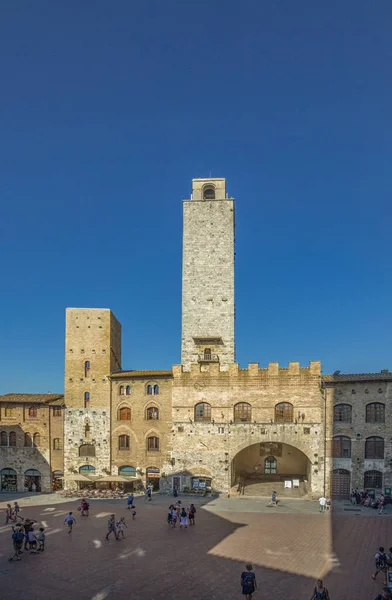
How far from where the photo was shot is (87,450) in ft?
132

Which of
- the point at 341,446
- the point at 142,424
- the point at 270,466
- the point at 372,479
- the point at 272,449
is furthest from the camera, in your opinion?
the point at 270,466

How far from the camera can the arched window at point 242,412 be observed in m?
37.8

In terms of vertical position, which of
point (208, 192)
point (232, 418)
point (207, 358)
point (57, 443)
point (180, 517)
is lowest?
point (180, 517)

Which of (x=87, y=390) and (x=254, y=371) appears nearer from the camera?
(x=254, y=371)

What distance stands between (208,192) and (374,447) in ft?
96.8

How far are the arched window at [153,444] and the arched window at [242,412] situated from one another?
765cm

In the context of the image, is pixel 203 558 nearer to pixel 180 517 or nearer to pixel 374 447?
pixel 180 517

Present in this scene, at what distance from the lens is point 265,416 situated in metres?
37.3

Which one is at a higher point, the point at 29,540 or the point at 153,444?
the point at 153,444

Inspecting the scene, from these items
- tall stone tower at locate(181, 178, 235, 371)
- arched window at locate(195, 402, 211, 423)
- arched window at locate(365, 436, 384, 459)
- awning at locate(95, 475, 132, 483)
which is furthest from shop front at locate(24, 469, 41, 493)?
arched window at locate(365, 436, 384, 459)

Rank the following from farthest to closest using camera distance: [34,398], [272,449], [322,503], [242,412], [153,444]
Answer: [272,449]
[34,398]
[153,444]
[242,412]
[322,503]

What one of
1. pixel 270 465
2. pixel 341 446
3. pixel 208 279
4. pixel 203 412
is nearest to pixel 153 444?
pixel 203 412

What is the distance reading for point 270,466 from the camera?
141ft

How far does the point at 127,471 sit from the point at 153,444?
357cm
